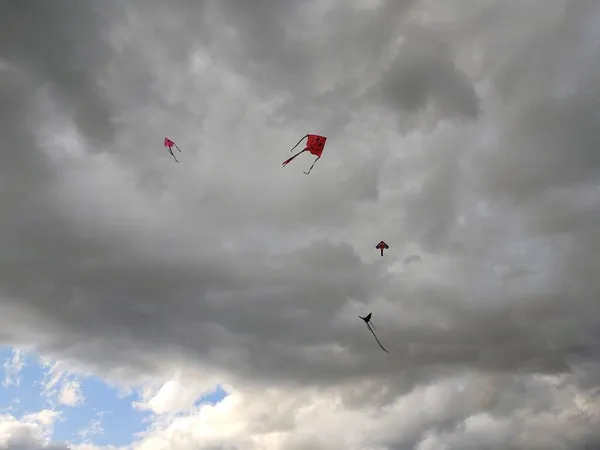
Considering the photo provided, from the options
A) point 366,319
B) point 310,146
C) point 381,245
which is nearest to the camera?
point 310,146

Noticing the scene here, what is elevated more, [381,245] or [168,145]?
[168,145]

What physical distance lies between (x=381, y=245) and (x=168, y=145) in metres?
60.2

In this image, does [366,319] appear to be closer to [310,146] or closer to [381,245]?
[381,245]

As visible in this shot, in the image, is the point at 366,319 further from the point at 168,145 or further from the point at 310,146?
the point at 168,145

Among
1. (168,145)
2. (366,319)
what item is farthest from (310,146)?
(366,319)

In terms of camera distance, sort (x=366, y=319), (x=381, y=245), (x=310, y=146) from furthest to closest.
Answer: (x=381, y=245)
(x=366, y=319)
(x=310, y=146)

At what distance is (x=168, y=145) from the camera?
125625 millimetres

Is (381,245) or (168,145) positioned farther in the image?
(381,245)

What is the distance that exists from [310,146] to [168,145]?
33.6 m

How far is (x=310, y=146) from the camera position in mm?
119500

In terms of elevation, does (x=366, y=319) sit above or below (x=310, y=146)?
below

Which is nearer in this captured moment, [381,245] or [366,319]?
[366,319]

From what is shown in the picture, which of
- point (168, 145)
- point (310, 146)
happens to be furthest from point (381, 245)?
point (168, 145)

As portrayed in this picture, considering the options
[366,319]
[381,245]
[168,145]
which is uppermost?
[168,145]
